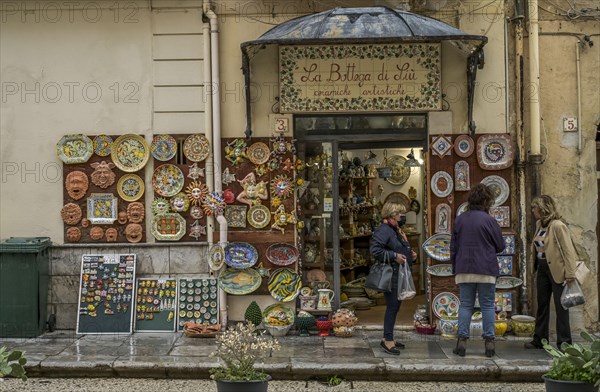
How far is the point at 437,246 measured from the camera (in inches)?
388

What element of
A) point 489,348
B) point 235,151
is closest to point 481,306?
point 489,348

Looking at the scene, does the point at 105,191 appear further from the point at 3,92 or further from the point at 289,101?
the point at 289,101

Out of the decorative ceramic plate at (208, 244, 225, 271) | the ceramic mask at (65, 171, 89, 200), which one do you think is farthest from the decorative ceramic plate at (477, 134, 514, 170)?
the ceramic mask at (65, 171, 89, 200)

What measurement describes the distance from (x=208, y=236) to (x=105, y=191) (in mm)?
1422

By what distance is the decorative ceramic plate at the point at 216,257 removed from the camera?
32.4 ft

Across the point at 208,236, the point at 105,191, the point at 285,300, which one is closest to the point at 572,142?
the point at 285,300

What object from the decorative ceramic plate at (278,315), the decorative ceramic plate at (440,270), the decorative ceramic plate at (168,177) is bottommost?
the decorative ceramic plate at (278,315)

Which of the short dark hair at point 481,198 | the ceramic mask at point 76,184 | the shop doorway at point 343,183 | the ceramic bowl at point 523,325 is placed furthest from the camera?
the shop doorway at point 343,183

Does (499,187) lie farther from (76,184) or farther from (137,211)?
(76,184)

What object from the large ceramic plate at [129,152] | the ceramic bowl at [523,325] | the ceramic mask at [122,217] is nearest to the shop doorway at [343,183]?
the ceramic bowl at [523,325]

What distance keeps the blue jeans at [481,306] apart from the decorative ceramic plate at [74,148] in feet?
15.9

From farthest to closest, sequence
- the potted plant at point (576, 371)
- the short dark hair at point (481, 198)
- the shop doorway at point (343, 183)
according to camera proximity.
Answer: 1. the shop doorway at point (343, 183)
2. the short dark hair at point (481, 198)
3. the potted plant at point (576, 371)

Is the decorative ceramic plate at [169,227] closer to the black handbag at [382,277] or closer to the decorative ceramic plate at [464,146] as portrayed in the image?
the black handbag at [382,277]

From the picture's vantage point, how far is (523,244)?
32.3 ft
